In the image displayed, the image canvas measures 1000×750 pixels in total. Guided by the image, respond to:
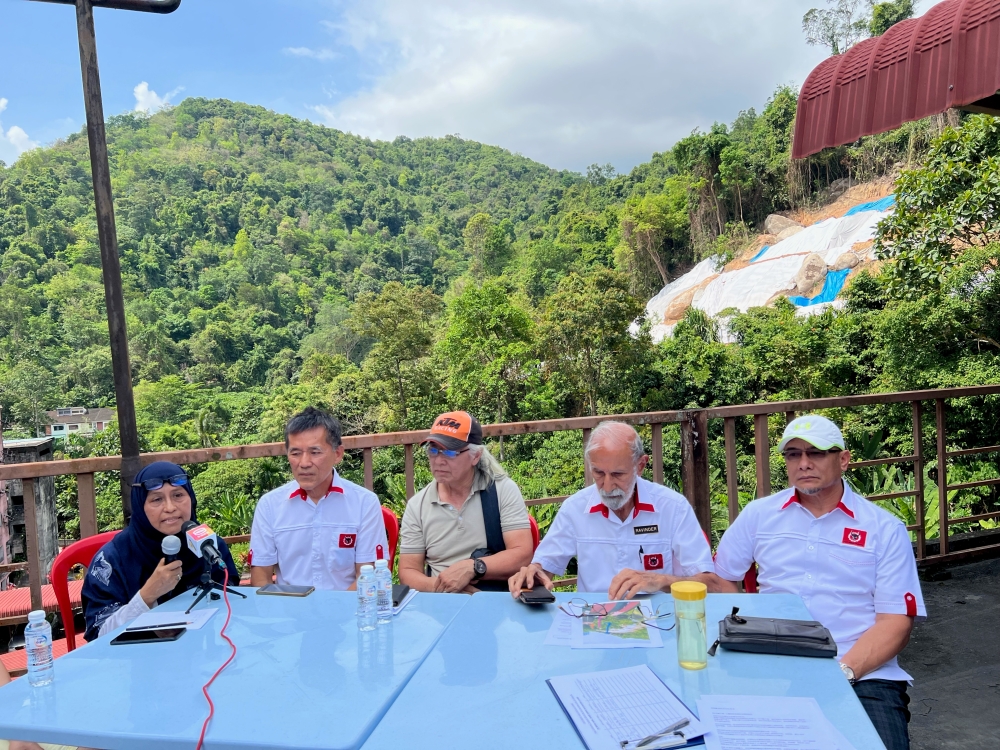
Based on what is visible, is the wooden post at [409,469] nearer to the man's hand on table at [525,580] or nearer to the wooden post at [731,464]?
the man's hand on table at [525,580]

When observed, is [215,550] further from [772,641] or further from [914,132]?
[914,132]

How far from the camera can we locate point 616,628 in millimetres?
1707

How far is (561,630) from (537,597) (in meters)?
0.18

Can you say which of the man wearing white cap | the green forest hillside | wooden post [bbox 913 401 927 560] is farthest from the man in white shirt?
the green forest hillside

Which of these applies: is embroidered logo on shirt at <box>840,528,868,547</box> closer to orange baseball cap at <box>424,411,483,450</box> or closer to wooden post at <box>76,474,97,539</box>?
orange baseball cap at <box>424,411,483,450</box>

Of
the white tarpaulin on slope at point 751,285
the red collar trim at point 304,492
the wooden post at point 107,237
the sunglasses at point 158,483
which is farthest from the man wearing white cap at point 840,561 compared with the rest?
the white tarpaulin on slope at point 751,285

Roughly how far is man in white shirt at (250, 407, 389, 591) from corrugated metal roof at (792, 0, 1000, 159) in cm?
228

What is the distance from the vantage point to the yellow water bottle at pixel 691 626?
148 centimetres

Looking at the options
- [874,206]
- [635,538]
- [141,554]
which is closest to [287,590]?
[141,554]

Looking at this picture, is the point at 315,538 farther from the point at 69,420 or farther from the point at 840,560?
the point at 69,420

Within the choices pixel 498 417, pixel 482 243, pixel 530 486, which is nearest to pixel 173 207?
pixel 482 243

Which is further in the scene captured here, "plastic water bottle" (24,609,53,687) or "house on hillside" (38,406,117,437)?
"house on hillside" (38,406,117,437)

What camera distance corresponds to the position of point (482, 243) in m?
61.0

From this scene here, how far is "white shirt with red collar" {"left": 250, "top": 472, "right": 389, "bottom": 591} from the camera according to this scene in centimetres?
251
